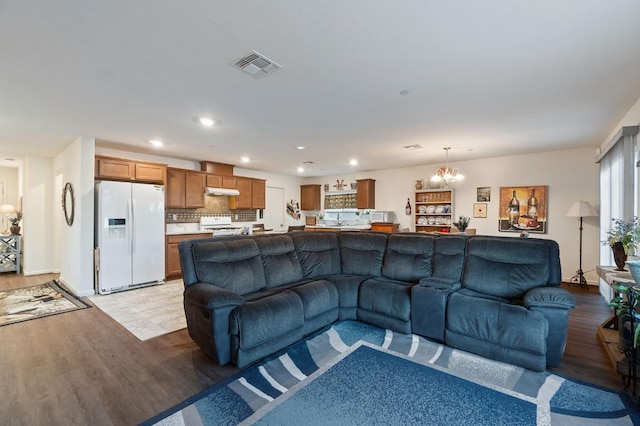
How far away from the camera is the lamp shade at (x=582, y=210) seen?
5051mm

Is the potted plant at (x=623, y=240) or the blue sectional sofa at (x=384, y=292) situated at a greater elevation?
the potted plant at (x=623, y=240)

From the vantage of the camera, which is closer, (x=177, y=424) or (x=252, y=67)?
(x=177, y=424)

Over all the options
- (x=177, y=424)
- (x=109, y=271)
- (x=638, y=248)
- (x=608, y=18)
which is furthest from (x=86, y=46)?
(x=638, y=248)

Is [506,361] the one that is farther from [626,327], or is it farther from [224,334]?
[224,334]

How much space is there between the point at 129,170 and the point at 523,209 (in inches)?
307

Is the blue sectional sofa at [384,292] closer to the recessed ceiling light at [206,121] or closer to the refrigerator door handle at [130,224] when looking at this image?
the recessed ceiling light at [206,121]

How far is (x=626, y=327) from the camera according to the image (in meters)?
2.36

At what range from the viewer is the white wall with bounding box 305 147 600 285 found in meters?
5.41

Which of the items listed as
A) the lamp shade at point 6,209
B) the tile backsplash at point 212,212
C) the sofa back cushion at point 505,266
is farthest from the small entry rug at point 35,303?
the sofa back cushion at point 505,266

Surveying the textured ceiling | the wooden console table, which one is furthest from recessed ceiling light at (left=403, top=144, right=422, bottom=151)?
the wooden console table

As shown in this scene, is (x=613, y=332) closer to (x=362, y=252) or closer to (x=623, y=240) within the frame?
(x=623, y=240)

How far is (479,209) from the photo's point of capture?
658 cm

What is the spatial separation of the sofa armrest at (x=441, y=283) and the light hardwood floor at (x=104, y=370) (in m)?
0.99

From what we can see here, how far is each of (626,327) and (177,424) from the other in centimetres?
345
